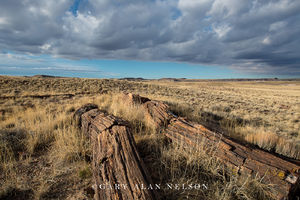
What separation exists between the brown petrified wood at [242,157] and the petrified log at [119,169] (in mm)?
1291

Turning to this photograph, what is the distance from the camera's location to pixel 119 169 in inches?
87.7

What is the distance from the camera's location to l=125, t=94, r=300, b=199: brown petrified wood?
2.13 m

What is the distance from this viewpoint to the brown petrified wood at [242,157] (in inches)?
83.7

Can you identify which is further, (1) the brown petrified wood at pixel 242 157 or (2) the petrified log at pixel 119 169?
(1) the brown petrified wood at pixel 242 157

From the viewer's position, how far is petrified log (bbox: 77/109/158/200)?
6.43ft

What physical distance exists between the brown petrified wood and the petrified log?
129 cm

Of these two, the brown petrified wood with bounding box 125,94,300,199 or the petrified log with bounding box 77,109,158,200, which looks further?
the brown petrified wood with bounding box 125,94,300,199

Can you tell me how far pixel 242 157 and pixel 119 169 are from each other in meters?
2.14

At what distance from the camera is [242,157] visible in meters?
2.54

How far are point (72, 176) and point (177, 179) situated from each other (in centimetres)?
193

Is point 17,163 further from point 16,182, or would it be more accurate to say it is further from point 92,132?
point 92,132

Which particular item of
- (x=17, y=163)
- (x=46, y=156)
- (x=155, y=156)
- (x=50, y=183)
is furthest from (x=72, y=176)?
(x=155, y=156)

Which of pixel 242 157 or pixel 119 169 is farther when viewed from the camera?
pixel 242 157

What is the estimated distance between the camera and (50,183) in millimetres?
2482
